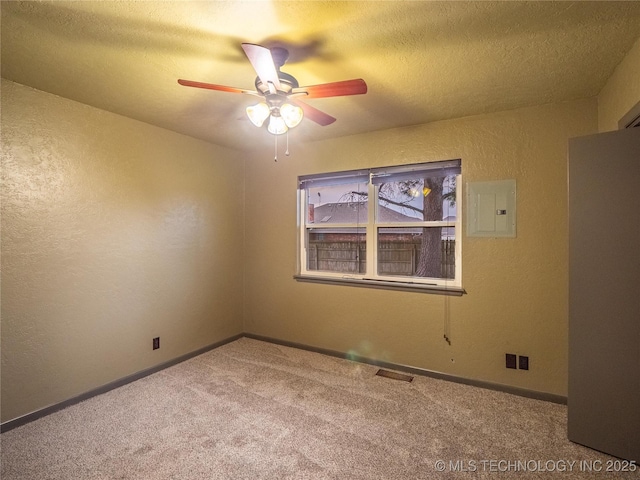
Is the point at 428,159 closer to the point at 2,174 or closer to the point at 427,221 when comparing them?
the point at 427,221

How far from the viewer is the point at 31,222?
→ 2271mm

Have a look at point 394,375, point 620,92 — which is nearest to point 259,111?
point 620,92

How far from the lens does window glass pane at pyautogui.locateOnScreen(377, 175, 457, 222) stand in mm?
2988

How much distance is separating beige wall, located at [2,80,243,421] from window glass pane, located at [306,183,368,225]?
3.69ft

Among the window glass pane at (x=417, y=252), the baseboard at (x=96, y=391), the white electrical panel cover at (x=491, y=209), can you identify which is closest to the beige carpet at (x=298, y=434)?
the baseboard at (x=96, y=391)

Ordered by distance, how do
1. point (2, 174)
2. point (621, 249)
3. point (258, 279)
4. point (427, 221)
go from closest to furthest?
1. point (621, 249)
2. point (2, 174)
3. point (427, 221)
4. point (258, 279)

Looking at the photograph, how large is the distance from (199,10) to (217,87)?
33 centimetres

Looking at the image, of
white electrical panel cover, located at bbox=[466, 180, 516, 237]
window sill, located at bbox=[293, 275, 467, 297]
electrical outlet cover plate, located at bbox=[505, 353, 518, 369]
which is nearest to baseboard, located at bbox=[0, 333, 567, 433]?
electrical outlet cover plate, located at bbox=[505, 353, 518, 369]

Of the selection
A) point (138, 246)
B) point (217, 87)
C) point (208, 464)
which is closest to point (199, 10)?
point (217, 87)

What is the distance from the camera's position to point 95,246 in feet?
8.62

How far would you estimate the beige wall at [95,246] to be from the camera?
2.22 m

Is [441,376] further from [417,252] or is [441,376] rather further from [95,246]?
[95,246]

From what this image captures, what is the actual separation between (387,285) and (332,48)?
2.16m

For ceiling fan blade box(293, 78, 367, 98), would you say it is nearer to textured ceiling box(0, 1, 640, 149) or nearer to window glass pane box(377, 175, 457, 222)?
textured ceiling box(0, 1, 640, 149)
